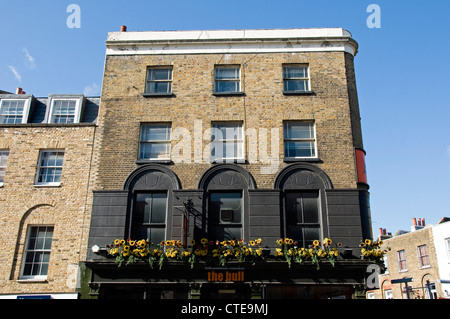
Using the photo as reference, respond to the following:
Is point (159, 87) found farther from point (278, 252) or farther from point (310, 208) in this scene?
point (278, 252)

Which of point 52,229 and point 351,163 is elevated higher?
point 351,163

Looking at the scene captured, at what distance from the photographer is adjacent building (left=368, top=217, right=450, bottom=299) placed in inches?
1139

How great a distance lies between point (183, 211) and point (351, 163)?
6672mm

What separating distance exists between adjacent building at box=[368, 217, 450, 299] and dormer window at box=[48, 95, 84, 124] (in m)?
21.8

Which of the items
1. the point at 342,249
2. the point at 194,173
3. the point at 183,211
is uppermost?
the point at 194,173

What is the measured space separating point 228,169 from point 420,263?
2289 centimetres

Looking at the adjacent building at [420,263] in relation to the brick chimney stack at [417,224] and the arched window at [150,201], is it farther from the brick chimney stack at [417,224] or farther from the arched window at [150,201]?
the arched window at [150,201]

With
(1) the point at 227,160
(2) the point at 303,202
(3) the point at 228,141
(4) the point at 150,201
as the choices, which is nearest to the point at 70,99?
(4) the point at 150,201

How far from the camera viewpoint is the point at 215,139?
53.9ft

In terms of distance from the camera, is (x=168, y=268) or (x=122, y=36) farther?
(x=122, y=36)

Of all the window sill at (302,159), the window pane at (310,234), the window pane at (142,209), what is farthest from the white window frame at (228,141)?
the window pane at (310,234)
